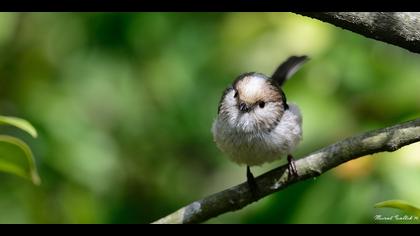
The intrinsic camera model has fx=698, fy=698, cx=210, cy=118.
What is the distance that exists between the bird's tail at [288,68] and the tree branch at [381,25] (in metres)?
1.78

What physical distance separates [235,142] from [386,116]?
1068mm

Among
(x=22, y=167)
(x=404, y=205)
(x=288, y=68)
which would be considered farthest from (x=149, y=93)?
(x=404, y=205)

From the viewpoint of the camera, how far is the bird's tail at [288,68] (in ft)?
13.4

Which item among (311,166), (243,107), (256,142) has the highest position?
(243,107)

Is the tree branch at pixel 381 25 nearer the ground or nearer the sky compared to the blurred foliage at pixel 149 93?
nearer the ground

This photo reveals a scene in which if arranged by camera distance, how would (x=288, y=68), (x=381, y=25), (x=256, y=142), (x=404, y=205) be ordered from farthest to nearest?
(x=288, y=68) < (x=256, y=142) < (x=381, y=25) < (x=404, y=205)

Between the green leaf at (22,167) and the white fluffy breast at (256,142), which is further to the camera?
the white fluffy breast at (256,142)

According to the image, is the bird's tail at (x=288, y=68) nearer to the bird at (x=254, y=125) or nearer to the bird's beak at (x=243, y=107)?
the bird at (x=254, y=125)

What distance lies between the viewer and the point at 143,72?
4879 millimetres

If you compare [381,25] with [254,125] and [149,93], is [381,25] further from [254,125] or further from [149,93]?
[149,93]

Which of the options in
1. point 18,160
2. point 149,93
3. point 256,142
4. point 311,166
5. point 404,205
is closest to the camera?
point 404,205

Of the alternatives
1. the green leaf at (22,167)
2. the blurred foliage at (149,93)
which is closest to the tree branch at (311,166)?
the green leaf at (22,167)

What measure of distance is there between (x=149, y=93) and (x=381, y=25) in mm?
2811

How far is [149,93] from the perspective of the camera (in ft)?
16.0
